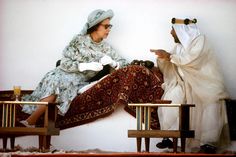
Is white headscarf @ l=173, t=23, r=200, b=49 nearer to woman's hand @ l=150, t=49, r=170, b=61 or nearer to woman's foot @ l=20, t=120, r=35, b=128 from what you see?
woman's hand @ l=150, t=49, r=170, b=61

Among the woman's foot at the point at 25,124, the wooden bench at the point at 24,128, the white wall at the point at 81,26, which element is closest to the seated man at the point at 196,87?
the white wall at the point at 81,26

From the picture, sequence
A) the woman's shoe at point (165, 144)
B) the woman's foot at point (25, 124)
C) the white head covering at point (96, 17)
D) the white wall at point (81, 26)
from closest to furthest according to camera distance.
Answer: the woman's shoe at point (165, 144) < the woman's foot at point (25, 124) < the white head covering at point (96, 17) < the white wall at point (81, 26)

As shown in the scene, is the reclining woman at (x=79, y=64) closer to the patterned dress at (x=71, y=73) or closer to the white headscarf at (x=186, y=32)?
the patterned dress at (x=71, y=73)

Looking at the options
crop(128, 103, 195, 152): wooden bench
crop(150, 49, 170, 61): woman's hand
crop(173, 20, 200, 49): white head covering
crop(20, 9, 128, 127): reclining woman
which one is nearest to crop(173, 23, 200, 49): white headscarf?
crop(173, 20, 200, 49): white head covering

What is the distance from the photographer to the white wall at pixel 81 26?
901cm

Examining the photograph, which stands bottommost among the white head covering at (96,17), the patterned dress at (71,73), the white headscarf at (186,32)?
the patterned dress at (71,73)

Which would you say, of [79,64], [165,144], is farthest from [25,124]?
[165,144]

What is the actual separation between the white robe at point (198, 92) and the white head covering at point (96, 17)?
0.83 metres

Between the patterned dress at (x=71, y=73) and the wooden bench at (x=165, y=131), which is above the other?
the patterned dress at (x=71, y=73)

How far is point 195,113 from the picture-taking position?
8367mm

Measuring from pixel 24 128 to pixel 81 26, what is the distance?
Result: 171cm

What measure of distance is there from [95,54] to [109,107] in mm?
688

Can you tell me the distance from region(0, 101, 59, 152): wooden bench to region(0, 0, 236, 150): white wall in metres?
1.13

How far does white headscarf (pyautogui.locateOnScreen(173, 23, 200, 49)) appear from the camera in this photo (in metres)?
8.56
